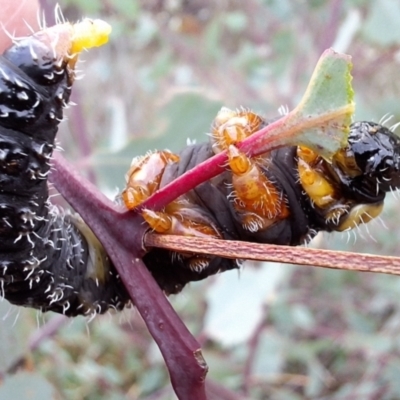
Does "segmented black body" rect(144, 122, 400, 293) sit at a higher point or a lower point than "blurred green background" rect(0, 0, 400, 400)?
lower

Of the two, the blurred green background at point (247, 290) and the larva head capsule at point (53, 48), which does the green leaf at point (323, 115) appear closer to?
the larva head capsule at point (53, 48)

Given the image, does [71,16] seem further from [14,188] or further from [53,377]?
[14,188]

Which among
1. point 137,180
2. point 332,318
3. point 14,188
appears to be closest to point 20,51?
point 14,188

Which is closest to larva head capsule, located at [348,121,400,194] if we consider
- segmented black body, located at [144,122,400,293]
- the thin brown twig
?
segmented black body, located at [144,122,400,293]

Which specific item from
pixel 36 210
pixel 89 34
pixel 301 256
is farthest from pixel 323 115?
pixel 36 210

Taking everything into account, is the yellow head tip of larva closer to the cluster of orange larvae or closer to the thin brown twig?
the cluster of orange larvae

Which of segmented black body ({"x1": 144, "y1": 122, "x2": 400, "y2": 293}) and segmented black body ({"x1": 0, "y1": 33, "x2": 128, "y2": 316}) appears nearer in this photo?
segmented black body ({"x1": 0, "y1": 33, "x2": 128, "y2": 316})
